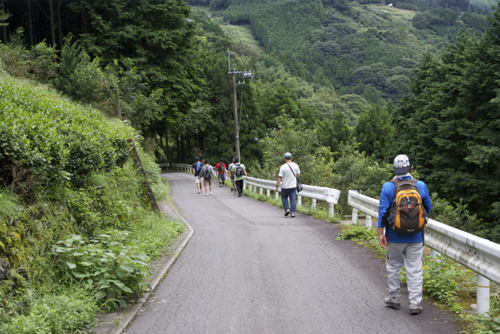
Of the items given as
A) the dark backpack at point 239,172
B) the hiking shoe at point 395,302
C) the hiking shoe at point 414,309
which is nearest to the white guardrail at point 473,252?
the hiking shoe at point 414,309

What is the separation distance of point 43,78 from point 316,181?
46.9ft

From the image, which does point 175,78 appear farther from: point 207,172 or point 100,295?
point 100,295

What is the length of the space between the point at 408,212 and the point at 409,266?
27.7 inches

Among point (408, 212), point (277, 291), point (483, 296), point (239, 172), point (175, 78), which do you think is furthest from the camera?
point (175, 78)

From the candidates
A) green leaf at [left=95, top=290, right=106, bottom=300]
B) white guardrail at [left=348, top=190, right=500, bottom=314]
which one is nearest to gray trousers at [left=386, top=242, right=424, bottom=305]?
white guardrail at [left=348, top=190, right=500, bottom=314]

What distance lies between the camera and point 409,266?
217 inches

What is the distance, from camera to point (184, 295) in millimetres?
6348

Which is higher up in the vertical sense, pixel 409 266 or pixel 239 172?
pixel 409 266

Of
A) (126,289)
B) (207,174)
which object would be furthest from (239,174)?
(126,289)

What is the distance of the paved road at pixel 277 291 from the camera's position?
5.15 meters

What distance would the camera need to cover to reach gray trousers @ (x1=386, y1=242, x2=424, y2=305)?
17.7 feet

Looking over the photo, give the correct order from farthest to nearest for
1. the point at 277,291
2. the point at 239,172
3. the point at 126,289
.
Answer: the point at 239,172 < the point at 277,291 < the point at 126,289

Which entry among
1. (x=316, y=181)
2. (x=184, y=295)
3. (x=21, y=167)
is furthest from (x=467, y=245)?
(x=316, y=181)

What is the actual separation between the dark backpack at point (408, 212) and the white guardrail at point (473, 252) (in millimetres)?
626
